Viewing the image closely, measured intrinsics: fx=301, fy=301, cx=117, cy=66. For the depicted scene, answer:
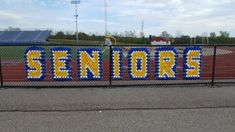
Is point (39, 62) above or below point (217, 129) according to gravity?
above

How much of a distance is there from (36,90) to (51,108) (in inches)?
85.8

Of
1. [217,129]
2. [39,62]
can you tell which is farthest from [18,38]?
[217,129]

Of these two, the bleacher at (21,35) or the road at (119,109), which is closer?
the road at (119,109)

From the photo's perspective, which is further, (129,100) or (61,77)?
(61,77)

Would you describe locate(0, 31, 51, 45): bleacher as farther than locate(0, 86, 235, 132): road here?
Yes

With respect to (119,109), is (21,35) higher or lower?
higher

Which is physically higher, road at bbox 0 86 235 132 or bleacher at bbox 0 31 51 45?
bleacher at bbox 0 31 51 45

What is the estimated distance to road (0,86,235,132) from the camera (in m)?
5.47

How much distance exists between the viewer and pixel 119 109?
263 inches

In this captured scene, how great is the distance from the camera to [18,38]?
8138 cm

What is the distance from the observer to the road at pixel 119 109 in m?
5.47

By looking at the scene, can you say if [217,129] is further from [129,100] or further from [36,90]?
[36,90]

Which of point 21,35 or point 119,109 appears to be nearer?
point 119,109

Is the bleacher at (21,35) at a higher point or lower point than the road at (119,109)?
higher
